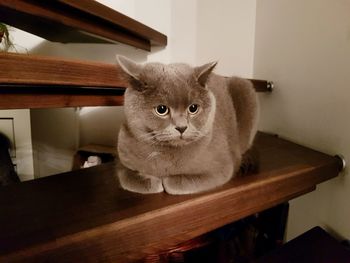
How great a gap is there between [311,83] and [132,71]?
78 cm

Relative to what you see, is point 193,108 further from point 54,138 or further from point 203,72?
point 54,138

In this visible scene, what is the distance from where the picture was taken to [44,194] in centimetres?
61

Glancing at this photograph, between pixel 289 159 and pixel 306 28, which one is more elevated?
pixel 306 28

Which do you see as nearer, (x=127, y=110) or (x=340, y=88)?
(x=127, y=110)

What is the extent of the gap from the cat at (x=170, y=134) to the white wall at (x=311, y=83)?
1.74ft

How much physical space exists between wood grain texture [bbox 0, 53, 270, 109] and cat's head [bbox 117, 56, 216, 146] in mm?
47

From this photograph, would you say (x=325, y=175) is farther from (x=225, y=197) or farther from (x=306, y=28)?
(x=306, y=28)

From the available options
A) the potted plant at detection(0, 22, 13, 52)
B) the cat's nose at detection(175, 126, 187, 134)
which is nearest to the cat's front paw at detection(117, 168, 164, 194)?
the cat's nose at detection(175, 126, 187, 134)

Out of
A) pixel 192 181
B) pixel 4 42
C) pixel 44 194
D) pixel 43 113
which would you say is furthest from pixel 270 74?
pixel 4 42

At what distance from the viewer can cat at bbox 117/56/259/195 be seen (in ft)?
1.79

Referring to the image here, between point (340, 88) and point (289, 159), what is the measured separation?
0.31 meters

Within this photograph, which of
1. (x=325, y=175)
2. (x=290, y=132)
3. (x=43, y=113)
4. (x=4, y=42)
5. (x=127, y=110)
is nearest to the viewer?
(x=127, y=110)

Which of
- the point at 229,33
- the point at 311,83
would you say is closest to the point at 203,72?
the point at 311,83

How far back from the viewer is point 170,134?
54 centimetres
